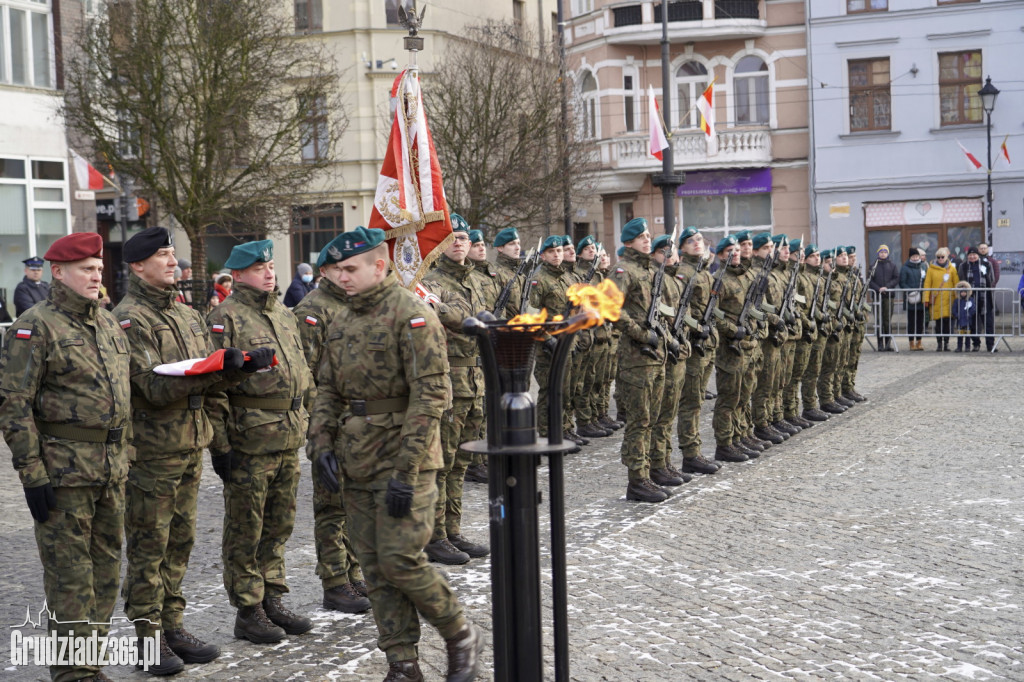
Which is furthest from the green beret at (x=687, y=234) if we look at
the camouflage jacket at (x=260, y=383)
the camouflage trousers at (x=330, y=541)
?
the camouflage jacket at (x=260, y=383)

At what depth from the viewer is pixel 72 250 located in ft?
18.7

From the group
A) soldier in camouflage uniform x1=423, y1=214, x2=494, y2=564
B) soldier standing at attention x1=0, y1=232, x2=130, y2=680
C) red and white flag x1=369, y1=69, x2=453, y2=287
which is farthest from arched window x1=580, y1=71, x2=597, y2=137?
soldier standing at attention x1=0, y1=232, x2=130, y2=680

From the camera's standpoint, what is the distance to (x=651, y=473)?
10.5 meters

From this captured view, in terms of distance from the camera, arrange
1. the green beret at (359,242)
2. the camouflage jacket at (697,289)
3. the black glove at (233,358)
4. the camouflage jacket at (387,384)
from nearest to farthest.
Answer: the camouflage jacket at (387,384) < the green beret at (359,242) < the black glove at (233,358) < the camouflage jacket at (697,289)

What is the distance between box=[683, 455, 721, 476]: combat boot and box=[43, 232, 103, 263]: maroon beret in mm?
6685

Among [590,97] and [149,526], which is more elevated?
[590,97]

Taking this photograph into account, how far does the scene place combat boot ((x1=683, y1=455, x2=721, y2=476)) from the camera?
11234mm

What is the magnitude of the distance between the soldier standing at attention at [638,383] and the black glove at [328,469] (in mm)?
4503

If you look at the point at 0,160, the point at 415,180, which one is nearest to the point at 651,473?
the point at 415,180

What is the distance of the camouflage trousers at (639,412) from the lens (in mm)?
9945

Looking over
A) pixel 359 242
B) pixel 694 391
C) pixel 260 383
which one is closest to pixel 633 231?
pixel 694 391

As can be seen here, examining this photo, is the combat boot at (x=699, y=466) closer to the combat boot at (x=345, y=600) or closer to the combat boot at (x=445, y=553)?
the combat boot at (x=445, y=553)

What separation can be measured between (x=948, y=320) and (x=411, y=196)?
1672 cm

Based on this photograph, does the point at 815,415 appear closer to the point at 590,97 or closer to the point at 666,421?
the point at 666,421
